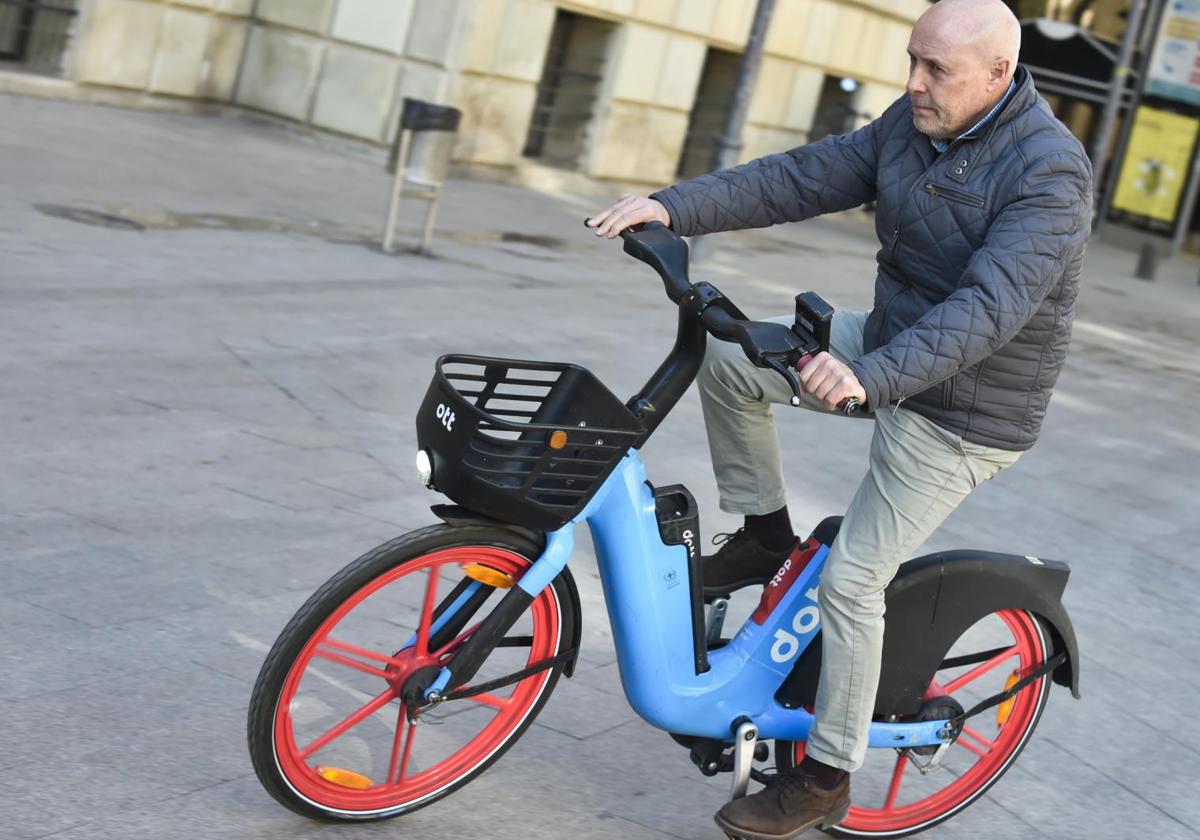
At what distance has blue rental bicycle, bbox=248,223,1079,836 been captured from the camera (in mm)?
3133

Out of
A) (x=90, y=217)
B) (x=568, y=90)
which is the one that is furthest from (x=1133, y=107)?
(x=90, y=217)

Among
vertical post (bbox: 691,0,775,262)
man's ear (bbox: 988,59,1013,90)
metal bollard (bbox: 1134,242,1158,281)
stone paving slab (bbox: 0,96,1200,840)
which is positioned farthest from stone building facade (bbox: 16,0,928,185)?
man's ear (bbox: 988,59,1013,90)

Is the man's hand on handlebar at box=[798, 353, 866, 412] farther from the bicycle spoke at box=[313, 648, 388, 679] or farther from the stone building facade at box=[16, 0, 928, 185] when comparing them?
the stone building facade at box=[16, 0, 928, 185]

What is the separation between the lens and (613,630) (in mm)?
3518

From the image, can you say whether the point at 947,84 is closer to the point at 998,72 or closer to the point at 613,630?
the point at 998,72

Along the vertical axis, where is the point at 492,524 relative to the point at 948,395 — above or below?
below

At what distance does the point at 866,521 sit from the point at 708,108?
18.3 meters

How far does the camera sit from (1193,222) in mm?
27422

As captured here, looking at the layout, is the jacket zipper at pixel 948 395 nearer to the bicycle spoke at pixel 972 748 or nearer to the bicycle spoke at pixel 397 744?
the bicycle spoke at pixel 972 748

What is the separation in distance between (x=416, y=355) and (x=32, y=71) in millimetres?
8306

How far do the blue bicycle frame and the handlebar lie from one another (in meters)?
0.26

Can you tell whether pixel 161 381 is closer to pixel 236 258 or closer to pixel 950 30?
pixel 236 258

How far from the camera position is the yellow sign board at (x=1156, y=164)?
83.3 feet

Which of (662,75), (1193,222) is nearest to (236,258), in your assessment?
(662,75)
